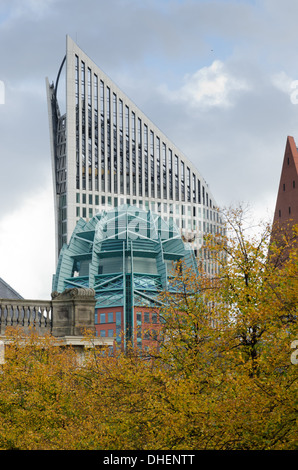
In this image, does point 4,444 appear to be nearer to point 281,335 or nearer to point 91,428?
point 91,428

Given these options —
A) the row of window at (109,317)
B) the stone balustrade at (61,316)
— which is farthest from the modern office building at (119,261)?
the stone balustrade at (61,316)

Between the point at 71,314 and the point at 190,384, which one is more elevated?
the point at 71,314

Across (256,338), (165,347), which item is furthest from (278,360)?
(165,347)

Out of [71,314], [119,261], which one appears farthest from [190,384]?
[119,261]

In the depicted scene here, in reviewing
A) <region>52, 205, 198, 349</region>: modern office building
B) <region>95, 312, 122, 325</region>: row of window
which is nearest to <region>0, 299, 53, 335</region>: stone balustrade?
<region>52, 205, 198, 349</region>: modern office building

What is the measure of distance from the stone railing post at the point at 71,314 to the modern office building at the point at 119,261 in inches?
4513

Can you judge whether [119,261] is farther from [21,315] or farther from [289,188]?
→ [21,315]

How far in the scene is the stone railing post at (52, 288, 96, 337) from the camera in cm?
3747

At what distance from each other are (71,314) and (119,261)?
12353cm

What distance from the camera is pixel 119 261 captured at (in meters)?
161

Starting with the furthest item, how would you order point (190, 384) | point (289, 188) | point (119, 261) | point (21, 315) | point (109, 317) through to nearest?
point (119, 261) → point (109, 317) → point (289, 188) → point (21, 315) → point (190, 384)

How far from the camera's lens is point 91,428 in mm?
26125

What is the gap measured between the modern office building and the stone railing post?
115m
